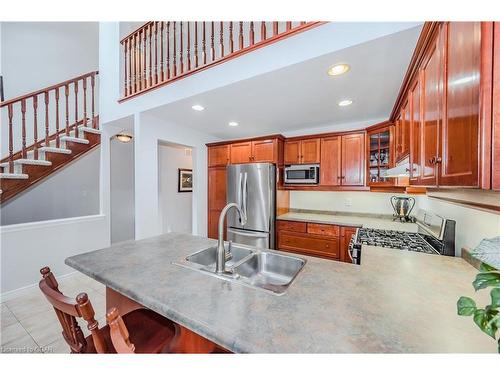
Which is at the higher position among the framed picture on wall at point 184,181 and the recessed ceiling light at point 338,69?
the recessed ceiling light at point 338,69

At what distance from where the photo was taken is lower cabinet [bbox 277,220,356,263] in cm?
274

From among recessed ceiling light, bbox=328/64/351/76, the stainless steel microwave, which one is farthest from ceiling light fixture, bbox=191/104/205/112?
the stainless steel microwave

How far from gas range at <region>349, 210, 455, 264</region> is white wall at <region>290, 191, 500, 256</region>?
84 millimetres

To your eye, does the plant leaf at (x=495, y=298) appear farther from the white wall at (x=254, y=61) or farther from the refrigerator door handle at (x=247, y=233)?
the refrigerator door handle at (x=247, y=233)

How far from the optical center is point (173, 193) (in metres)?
4.78

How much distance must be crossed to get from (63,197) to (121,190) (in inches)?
39.2

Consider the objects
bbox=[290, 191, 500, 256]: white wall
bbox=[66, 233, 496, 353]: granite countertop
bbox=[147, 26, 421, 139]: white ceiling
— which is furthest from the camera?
bbox=[147, 26, 421, 139]: white ceiling

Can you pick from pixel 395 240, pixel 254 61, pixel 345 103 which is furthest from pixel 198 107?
pixel 395 240

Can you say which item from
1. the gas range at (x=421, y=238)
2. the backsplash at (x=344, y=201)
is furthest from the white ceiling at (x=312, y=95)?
the gas range at (x=421, y=238)

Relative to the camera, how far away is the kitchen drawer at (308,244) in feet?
9.23

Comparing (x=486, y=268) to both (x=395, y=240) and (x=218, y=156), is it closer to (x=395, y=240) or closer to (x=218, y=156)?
(x=395, y=240)

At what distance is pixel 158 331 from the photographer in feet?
3.51

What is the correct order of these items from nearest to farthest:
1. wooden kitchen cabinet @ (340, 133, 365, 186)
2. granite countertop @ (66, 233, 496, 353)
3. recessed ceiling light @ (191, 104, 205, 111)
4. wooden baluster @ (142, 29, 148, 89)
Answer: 1. granite countertop @ (66, 233, 496, 353)
2. recessed ceiling light @ (191, 104, 205, 111)
3. wooden baluster @ (142, 29, 148, 89)
4. wooden kitchen cabinet @ (340, 133, 365, 186)

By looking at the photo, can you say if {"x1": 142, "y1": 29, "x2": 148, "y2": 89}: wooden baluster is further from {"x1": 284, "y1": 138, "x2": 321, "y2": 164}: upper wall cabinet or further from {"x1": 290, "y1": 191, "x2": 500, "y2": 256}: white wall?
{"x1": 290, "y1": 191, "x2": 500, "y2": 256}: white wall
